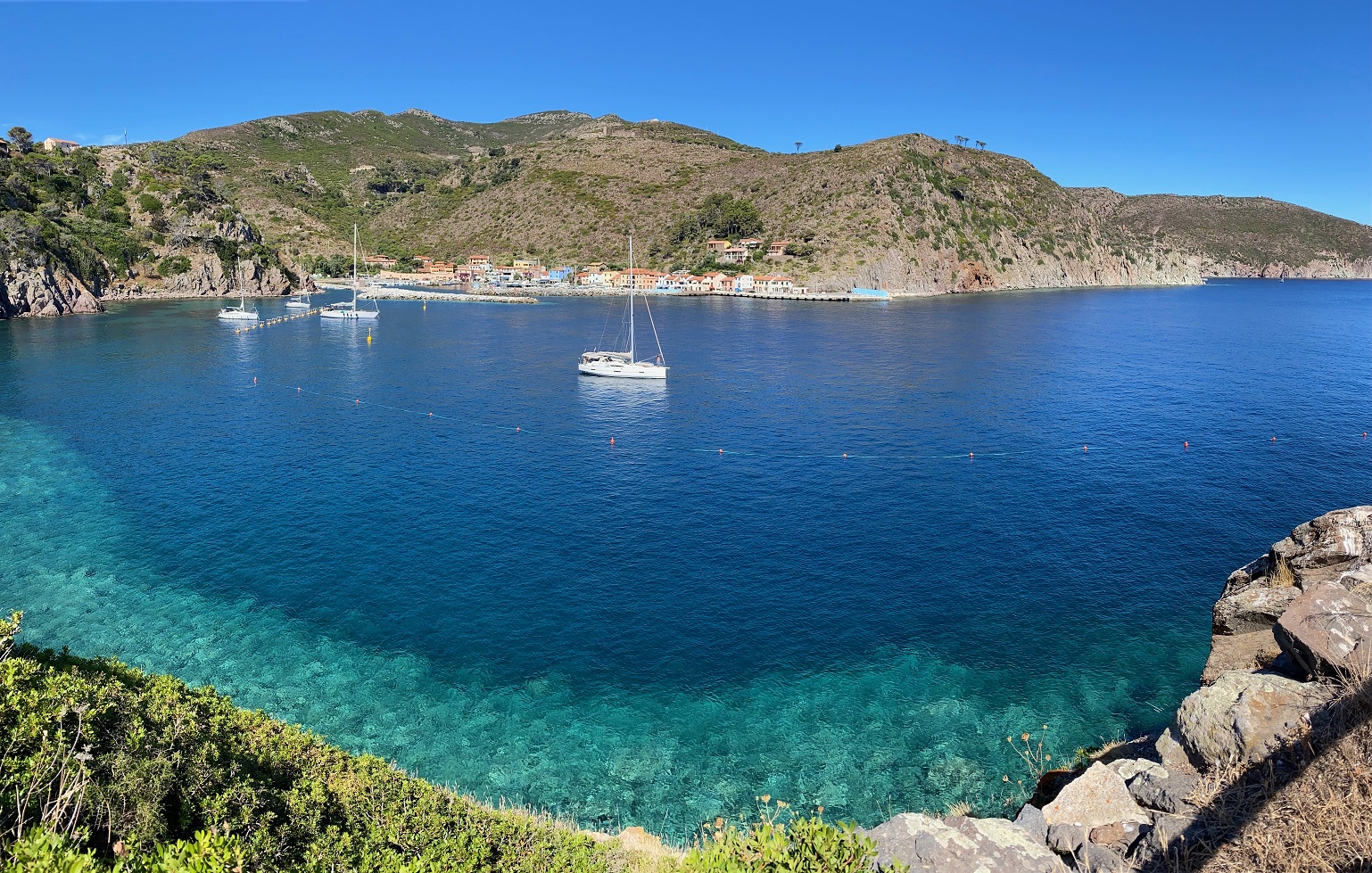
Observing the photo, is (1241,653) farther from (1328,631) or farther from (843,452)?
(843,452)

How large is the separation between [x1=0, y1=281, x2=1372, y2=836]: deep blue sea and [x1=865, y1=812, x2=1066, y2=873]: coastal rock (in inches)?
253

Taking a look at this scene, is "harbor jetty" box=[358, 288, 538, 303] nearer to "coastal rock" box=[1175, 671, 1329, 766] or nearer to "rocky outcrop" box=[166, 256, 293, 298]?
"rocky outcrop" box=[166, 256, 293, 298]

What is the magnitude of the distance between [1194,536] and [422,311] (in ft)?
424

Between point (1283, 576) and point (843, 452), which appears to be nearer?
point (1283, 576)

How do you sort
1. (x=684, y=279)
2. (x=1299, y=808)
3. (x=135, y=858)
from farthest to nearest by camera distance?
1. (x=684, y=279)
2. (x=1299, y=808)
3. (x=135, y=858)

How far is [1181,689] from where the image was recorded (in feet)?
76.3

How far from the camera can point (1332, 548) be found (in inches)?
763

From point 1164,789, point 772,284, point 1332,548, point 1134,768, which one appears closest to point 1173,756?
point 1134,768

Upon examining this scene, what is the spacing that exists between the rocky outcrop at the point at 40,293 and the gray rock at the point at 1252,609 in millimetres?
138950

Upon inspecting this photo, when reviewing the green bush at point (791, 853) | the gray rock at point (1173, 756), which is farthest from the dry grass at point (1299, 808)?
the green bush at point (791, 853)

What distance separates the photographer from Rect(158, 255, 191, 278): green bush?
5674 inches

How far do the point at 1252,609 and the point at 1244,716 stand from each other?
25.9 ft

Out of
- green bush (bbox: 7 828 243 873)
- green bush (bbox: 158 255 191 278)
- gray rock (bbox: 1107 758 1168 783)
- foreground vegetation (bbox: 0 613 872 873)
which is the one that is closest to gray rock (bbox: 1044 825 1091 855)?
gray rock (bbox: 1107 758 1168 783)

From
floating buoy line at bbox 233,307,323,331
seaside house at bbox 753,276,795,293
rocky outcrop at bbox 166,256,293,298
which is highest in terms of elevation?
seaside house at bbox 753,276,795,293
